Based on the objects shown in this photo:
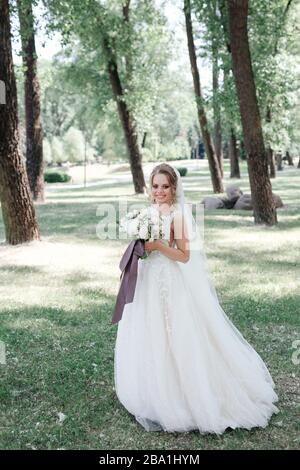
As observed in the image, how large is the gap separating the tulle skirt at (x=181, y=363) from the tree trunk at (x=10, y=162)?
7678 millimetres

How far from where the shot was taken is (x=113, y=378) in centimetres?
552

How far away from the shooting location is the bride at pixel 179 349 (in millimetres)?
4469

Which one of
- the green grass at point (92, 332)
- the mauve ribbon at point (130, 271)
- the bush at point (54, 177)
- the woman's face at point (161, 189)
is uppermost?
the bush at point (54, 177)

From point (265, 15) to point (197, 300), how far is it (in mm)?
17996

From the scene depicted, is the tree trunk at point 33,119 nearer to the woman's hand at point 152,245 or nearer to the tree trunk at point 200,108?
the tree trunk at point 200,108

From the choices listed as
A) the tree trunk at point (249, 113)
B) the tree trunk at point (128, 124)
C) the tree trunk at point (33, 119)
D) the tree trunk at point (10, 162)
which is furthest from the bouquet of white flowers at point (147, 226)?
the tree trunk at point (128, 124)

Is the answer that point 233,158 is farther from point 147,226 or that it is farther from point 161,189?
point 147,226

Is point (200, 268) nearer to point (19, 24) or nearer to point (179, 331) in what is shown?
point (179, 331)

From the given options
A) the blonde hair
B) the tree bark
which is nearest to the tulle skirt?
the blonde hair

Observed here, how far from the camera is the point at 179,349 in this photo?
4.52 metres

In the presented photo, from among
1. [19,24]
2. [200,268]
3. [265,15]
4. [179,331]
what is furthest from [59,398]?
[265,15]

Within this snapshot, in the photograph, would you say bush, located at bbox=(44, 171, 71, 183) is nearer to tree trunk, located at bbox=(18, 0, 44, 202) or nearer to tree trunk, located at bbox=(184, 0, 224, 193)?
tree trunk, located at bbox=(184, 0, 224, 193)

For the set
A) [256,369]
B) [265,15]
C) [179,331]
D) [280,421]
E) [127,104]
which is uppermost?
[265,15]

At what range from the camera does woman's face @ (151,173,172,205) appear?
15.1 ft
